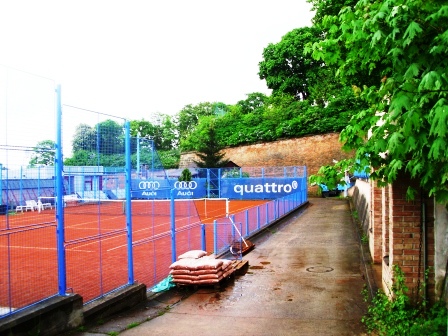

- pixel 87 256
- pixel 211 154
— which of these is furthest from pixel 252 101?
pixel 87 256

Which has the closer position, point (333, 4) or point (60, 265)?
point (60, 265)

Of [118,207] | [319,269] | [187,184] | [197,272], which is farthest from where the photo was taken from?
[187,184]

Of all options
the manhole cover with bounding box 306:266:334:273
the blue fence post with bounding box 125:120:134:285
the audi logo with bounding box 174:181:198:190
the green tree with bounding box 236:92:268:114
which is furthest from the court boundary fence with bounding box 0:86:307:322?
the green tree with bounding box 236:92:268:114

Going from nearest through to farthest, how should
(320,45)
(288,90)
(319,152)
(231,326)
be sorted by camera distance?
(320,45)
(231,326)
(319,152)
(288,90)

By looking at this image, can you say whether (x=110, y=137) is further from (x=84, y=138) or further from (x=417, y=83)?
(x=417, y=83)

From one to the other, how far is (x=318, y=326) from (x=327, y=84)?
45250 millimetres

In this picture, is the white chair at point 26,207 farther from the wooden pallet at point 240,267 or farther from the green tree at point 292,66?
the green tree at point 292,66

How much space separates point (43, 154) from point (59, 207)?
92 cm

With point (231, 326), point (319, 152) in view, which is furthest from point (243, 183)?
point (231, 326)

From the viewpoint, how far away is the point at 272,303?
9.08 meters

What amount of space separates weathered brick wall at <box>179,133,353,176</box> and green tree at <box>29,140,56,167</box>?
39.5 m

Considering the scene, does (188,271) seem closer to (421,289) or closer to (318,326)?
(318,326)

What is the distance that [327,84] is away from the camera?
49844mm

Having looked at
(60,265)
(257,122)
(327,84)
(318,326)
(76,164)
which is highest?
(327,84)
